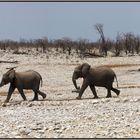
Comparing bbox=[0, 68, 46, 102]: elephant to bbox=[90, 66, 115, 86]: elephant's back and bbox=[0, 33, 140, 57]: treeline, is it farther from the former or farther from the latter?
bbox=[0, 33, 140, 57]: treeline

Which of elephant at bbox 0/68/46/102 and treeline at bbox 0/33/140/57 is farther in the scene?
treeline at bbox 0/33/140/57

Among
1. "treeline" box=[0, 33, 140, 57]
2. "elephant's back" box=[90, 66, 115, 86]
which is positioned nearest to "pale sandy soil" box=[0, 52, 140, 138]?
"elephant's back" box=[90, 66, 115, 86]

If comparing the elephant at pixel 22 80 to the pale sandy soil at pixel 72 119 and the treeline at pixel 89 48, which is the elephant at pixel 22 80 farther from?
the treeline at pixel 89 48

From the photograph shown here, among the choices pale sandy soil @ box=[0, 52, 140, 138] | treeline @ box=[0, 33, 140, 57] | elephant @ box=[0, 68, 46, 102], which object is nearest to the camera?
pale sandy soil @ box=[0, 52, 140, 138]

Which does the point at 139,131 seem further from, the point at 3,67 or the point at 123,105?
the point at 3,67

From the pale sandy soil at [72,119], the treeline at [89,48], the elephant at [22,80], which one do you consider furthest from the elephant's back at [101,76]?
the treeline at [89,48]

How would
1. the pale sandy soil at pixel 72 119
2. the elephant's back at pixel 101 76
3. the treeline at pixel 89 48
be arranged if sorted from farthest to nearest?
the treeline at pixel 89 48
the elephant's back at pixel 101 76
the pale sandy soil at pixel 72 119

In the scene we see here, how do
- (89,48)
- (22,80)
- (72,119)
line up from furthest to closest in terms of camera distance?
1. (89,48)
2. (22,80)
3. (72,119)

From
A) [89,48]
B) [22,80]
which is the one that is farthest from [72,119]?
[89,48]

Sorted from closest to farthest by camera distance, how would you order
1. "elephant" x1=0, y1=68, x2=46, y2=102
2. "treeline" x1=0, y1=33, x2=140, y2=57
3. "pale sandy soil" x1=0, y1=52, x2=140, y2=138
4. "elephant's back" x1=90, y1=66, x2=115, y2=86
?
"pale sandy soil" x1=0, y1=52, x2=140, y2=138, "elephant" x1=0, y1=68, x2=46, y2=102, "elephant's back" x1=90, y1=66, x2=115, y2=86, "treeline" x1=0, y1=33, x2=140, y2=57

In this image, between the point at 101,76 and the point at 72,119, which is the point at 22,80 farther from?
the point at 72,119

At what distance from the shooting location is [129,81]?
28.1 m

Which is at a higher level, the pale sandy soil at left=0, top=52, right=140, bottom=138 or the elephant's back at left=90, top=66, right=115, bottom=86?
the elephant's back at left=90, top=66, right=115, bottom=86

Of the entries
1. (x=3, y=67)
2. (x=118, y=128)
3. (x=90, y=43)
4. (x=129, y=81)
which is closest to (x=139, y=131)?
(x=118, y=128)
